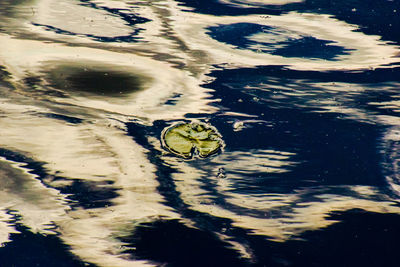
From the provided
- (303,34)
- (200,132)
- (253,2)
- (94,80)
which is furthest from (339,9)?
(94,80)

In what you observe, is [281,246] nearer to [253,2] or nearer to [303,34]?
[303,34]

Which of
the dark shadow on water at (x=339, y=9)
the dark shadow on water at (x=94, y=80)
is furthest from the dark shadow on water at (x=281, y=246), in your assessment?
the dark shadow on water at (x=339, y=9)

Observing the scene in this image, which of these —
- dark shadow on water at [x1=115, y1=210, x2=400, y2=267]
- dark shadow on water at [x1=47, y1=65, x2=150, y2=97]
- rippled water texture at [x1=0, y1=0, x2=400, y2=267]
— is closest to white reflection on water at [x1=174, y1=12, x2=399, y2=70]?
rippled water texture at [x1=0, y1=0, x2=400, y2=267]

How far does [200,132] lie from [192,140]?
0.04m

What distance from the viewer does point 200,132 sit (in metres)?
1.19

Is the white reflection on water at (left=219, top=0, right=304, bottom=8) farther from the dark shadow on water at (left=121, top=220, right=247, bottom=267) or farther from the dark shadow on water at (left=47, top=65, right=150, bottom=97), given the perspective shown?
the dark shadow on water at (left=121, top=220, right=247, bottom=267)

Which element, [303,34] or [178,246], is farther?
[303,34]

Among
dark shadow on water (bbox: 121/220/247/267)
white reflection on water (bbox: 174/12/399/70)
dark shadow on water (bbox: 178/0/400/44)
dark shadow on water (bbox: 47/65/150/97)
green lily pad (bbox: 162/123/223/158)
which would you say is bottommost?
dark shadow on water (bbox: 121/220/247/267)

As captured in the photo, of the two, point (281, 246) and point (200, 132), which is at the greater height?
point (200, 132)

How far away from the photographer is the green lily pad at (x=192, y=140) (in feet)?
3.81

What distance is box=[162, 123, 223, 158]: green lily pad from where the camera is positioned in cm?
116

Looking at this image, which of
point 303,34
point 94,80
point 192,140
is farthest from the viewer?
point 303,34

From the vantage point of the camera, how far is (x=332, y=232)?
40.0 inches

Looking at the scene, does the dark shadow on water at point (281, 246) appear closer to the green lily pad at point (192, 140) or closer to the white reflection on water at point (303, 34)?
Answer: the green lily pad at point (192, 140)
